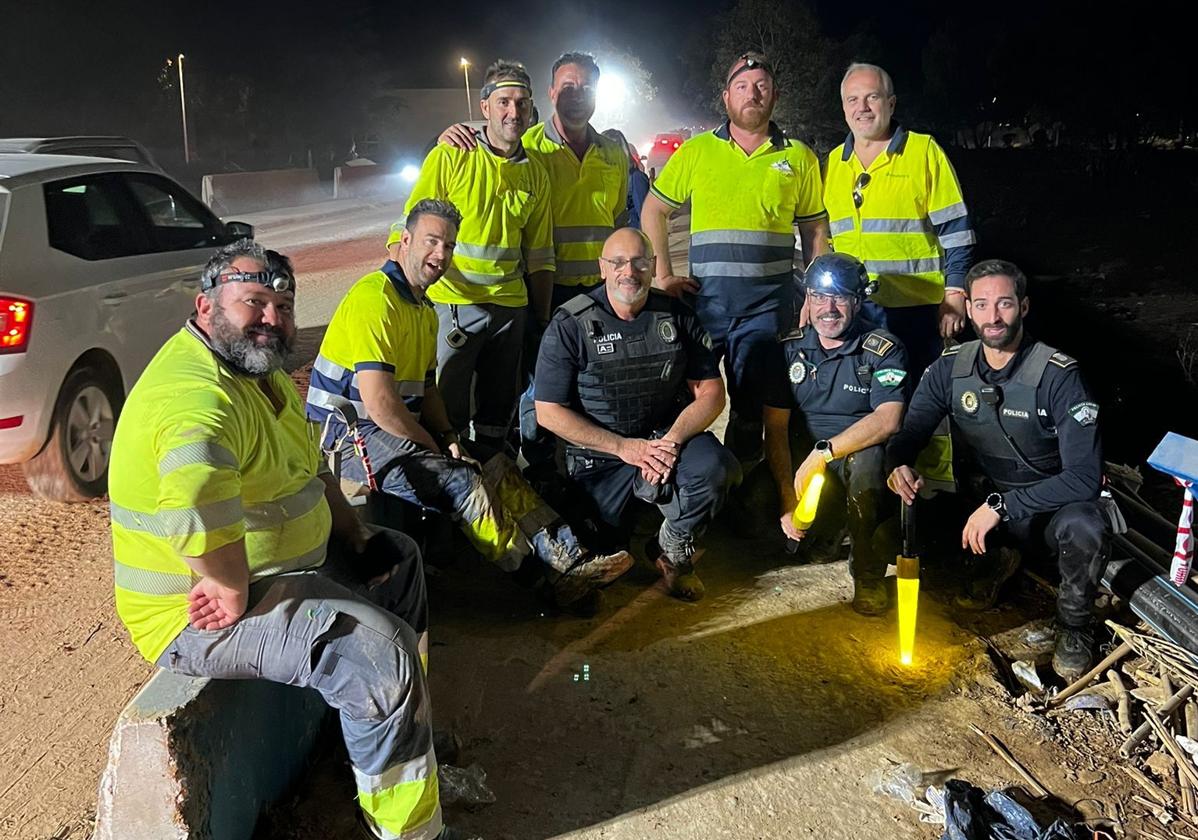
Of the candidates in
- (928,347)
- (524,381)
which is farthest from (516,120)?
(928,347)

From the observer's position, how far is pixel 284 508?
296 cm

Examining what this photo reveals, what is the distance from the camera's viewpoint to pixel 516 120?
4.97 meters

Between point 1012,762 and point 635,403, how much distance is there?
2.15m

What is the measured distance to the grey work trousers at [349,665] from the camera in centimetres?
271

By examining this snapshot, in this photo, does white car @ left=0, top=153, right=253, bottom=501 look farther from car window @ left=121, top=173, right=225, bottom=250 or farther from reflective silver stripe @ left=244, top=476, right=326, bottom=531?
reflective silver stripe @ left=244, top=476, right=326, bottom=531

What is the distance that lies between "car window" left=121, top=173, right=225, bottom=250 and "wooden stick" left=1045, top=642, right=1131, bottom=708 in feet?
18.8

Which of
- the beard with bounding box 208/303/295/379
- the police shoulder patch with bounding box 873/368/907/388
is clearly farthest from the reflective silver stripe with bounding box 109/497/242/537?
the police shoulder patch with bounding box 873/368/907/388

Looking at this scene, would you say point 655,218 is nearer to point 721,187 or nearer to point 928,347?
point 721,187

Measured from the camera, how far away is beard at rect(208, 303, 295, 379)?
2.86 metres

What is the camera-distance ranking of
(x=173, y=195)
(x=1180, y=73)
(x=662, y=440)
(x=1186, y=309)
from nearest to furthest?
(x=662, y=440)
(x=173, y=195)
(x=1186, y=309)
(x=1180, y=73)

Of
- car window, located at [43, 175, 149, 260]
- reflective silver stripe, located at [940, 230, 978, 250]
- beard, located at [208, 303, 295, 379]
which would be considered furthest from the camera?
car window, located at [43, 175, 149, 260]

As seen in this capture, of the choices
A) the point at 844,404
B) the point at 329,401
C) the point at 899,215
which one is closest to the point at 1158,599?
the point at 844,404

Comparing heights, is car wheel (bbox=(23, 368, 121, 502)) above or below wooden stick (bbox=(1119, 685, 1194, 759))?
above

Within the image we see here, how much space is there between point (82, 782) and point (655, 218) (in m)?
3.69
